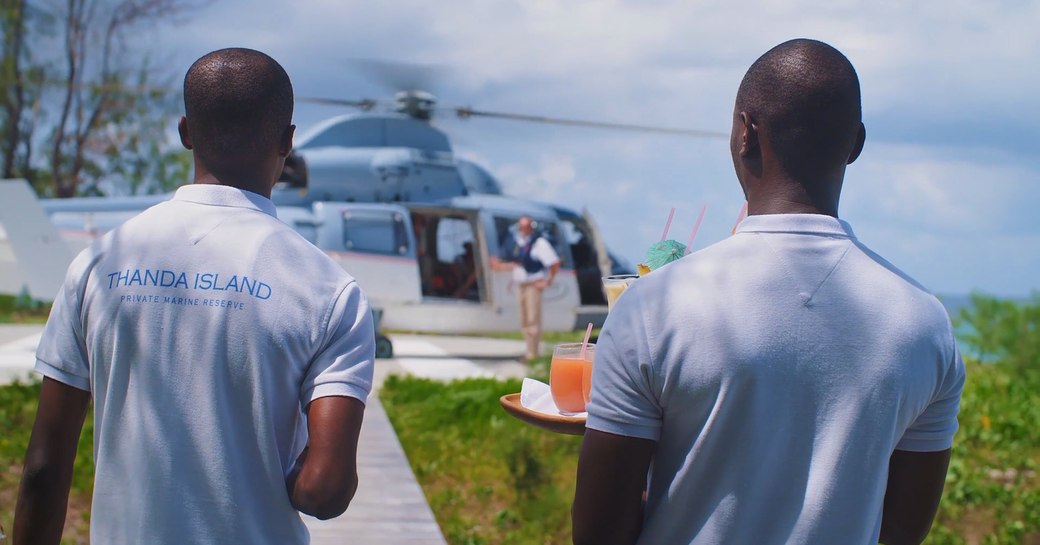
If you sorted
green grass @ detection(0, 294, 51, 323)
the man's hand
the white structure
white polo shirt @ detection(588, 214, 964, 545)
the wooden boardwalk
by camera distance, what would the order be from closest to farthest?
white polo shirt @ detection(588, 214, 964, 545), the wooden boardwalk, the white structure, the man's hand, green grass @ detection(0, 294, 51, 323)

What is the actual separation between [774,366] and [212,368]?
34.4 inches

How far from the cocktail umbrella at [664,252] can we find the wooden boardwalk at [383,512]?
113 inches

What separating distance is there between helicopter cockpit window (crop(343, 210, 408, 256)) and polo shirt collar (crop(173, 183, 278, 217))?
10.7m

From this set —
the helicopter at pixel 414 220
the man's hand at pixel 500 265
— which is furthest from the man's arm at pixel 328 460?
the man's hand at pixel 500 265

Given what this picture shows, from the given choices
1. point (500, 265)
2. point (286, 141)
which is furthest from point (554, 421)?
point (500, 265)

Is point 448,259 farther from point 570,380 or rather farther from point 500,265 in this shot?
point 570,380

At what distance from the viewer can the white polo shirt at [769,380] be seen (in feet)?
4.72

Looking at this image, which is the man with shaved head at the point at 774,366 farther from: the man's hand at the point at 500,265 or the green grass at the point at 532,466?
the man's hand at the point at 500,265

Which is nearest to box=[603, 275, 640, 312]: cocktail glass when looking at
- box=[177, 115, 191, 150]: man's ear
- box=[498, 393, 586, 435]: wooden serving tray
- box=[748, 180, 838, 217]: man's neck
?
box=[498, 393, 586, 435]: wooden serving tray

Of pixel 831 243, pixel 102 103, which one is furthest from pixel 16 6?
pixel 831 243

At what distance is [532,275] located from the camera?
1205cm

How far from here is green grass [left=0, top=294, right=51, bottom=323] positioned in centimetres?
1894

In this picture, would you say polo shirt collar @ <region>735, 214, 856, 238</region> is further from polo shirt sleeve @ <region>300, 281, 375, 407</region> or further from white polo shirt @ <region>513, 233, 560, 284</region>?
white polo shirt @ <region>513, 233, 560, 284</region>

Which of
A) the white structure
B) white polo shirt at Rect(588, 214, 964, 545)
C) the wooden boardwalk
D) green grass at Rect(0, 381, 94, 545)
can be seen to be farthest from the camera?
the white structure
